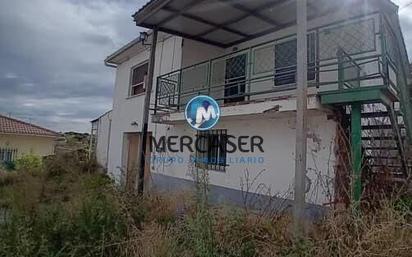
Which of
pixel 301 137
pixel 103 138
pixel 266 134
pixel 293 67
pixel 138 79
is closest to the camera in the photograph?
pixel 301 137

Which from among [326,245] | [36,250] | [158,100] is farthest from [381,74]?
[158,100]

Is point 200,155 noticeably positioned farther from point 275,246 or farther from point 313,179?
point 275,246

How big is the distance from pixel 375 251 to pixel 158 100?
845 centimetres

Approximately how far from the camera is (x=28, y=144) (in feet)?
87.0

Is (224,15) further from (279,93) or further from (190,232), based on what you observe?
(190,232)

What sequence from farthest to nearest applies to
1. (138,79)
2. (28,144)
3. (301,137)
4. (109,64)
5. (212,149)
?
(28,144), (109,64), (138,79), (212,149), (301,137)

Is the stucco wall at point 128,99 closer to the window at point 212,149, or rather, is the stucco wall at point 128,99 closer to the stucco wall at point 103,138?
the stucco wall at point 103,138

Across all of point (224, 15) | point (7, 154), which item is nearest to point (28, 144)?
point (7, 154)

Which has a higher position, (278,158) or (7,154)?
(278,158)

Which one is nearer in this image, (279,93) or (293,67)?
(293,67)

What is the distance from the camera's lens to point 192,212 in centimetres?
498

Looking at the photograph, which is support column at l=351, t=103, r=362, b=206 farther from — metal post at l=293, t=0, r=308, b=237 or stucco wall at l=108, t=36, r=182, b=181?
stucco wall at l=108, t=36, r=182, b=181

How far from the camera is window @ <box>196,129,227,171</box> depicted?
9.50 metres

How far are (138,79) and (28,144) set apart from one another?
17.9 m
